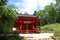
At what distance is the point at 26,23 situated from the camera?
2795 cm

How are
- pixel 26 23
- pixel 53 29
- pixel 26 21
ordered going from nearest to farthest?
1. pixel 53 29
2. pixel 26 21
3. pixel 26 23

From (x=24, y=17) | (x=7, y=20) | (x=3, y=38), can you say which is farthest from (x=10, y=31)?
(x=24, y=17)

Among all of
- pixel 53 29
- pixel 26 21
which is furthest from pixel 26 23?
pixel 53 29

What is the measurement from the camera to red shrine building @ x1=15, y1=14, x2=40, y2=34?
26812mm

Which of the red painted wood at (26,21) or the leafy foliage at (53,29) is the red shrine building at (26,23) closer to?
the red painted wood at (26,21)

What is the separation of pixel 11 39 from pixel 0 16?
2705mm

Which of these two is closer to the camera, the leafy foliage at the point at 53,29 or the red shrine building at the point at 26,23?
the leafy foliage at the point at 53,29

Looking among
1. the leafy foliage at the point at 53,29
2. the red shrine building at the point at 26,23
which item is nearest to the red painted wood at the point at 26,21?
the red shrine building at the point at 26,23

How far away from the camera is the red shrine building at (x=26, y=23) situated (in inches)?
1056

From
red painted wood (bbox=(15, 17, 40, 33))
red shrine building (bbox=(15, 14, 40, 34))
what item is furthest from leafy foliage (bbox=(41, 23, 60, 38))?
red painted wood (bbox=(15, 17, 40, 33))

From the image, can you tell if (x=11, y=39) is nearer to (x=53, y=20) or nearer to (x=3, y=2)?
(x=3, y=2)

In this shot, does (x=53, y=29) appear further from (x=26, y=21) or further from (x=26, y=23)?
(x=26, y=23)

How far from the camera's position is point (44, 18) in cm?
3609

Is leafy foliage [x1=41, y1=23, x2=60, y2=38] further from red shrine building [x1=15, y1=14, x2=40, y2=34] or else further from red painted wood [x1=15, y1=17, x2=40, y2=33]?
red painted wood [x1=15, y1=17, x2=40, y2=33]
